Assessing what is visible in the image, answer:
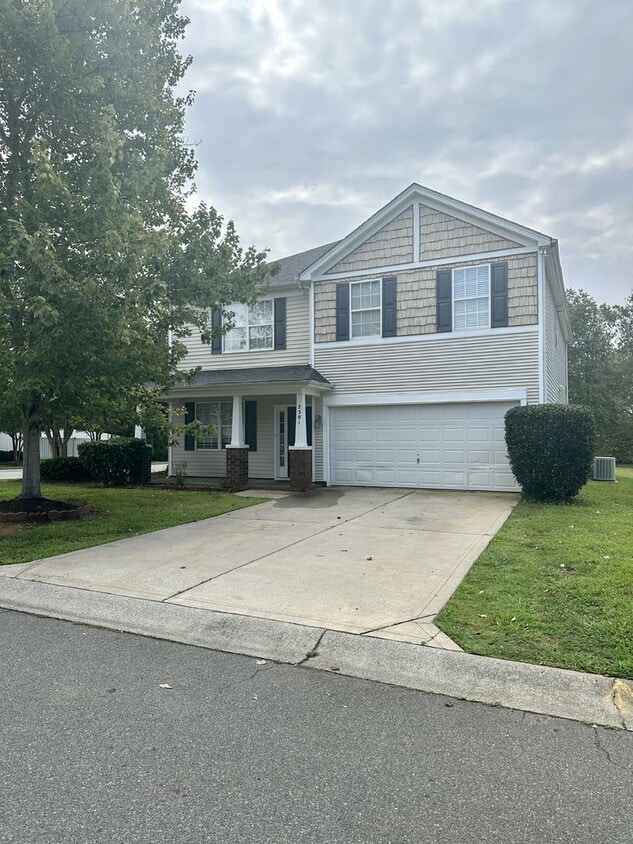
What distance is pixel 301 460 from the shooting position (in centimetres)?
1416

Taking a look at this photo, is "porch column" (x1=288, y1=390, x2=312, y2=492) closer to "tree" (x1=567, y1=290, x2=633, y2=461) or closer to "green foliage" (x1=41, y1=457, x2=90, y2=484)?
"green foliage" (x1=41, y1=457, x2=90, y2=484)

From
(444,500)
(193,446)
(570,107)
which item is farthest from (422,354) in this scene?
(193,446)

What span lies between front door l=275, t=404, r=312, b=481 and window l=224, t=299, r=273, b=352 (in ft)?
6.48

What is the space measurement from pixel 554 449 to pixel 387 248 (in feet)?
22.9

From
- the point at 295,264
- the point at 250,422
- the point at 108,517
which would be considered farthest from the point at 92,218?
the point at 295,264

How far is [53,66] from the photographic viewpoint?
8.84m

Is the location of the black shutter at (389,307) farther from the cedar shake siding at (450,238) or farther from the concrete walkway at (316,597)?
the concrete walkway at (316,597)

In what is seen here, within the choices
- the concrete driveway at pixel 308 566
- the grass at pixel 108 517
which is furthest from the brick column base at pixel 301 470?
the concrete driveway at pixel 308 566

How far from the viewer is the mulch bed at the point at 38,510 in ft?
32.0

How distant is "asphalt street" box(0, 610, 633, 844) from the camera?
2.41 meters

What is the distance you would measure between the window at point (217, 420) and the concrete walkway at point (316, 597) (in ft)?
25.9

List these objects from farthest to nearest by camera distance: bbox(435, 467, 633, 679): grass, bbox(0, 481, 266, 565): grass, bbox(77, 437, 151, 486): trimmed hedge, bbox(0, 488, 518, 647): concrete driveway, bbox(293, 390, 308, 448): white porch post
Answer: bbox(77, 437, 151, 486): trimmed hedge < bbox(293, 390, 308, 448): white porch post < bbox(0, 481, 266, 565): grass < bbox(0, 488, 518, 647): concrete driveway < bbox(435, 467, 633, 679): grass

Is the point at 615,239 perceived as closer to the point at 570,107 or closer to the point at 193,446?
the point at 570,107

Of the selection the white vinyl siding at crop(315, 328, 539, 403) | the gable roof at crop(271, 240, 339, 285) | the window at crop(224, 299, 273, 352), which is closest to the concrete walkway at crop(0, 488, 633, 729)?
the white vinyl siding at crop(315, 328, 539, 403)
